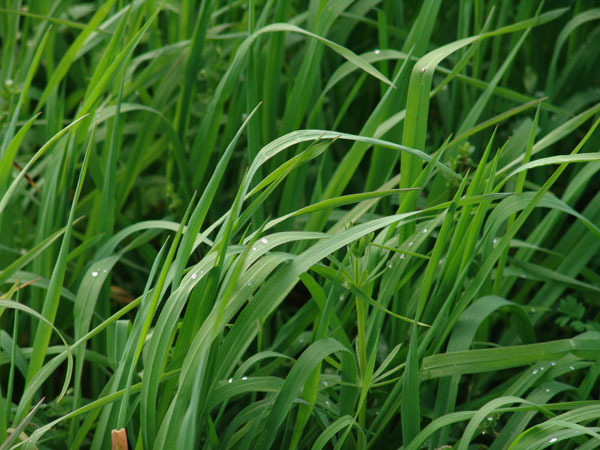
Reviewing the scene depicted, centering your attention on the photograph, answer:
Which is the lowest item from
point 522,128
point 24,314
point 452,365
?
point 24,314

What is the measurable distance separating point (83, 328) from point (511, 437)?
2.28 feet

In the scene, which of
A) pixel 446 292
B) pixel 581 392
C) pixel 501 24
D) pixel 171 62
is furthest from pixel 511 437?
pixel 171 62

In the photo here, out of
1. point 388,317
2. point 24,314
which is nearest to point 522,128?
point 388,317

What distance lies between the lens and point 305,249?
3.78 ft

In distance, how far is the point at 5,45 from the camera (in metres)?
1.44

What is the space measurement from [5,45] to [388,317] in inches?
40.9

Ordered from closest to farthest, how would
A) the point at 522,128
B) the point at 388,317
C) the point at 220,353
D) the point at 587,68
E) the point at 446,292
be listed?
the point at 220,353 < the point at 446,292 < the point at 388,317 < the point at 522,128 < the point at 587,68

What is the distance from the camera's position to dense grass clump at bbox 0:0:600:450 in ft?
2.81

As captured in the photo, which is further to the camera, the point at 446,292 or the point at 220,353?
the point at 446,292

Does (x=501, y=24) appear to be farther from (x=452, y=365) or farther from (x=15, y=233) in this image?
(x=15, y=233)

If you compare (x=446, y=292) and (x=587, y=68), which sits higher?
(x=587, y=68)

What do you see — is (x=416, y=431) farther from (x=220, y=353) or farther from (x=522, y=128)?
(x=522, y=128)

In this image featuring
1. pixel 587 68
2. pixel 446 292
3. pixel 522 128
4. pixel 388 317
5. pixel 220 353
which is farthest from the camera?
pixel 587 68

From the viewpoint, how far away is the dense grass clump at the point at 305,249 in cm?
85
